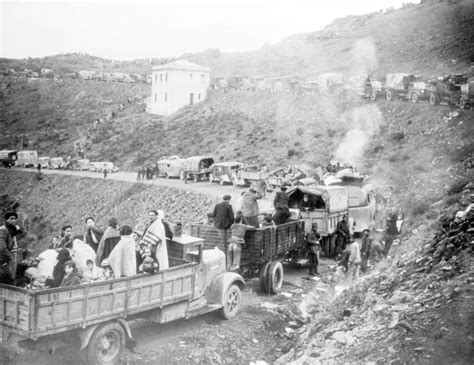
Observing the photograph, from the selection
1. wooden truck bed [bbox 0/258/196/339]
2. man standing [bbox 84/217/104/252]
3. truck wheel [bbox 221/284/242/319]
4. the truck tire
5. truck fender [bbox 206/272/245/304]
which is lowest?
truck wheel [bbox 221/284/242/319]

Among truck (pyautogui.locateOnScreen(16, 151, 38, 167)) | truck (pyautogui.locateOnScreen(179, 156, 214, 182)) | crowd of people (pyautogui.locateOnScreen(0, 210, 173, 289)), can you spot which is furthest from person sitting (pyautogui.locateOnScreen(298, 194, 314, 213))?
truck (pyautogui.locateOnScreen(16, 151, 38, 167))

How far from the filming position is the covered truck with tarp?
16.4 metres

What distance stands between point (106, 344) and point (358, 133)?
30768 millimetres

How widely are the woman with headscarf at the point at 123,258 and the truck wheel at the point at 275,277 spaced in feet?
15.0

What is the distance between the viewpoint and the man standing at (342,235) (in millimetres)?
16641

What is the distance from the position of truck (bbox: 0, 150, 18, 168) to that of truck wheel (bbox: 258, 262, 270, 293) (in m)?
45.9

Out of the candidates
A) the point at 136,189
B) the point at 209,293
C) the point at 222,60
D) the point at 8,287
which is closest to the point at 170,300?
Result: the point at 209,293

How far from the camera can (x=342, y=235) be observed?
16.8 metres

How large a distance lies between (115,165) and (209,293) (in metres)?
42.3

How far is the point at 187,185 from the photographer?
36.2 metres

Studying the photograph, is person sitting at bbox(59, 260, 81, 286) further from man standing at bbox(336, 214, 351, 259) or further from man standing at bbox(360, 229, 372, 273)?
man standing at bbox(336, 214, 351, 259)

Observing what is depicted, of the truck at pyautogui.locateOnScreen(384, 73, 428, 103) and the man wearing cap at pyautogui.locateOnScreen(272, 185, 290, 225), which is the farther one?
the truck at pyautogui.locateOnScreen(384, 73, 428, 103)

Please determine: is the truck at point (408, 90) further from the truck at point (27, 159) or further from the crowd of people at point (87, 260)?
the truck at point (27, 159)

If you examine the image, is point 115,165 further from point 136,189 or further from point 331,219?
point 331,219
